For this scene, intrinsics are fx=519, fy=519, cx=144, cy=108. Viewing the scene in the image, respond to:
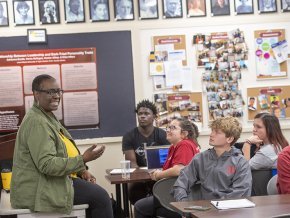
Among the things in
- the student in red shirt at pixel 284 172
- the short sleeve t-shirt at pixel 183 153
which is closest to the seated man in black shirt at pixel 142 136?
the short sleeve t-shirt at pixel 183 153

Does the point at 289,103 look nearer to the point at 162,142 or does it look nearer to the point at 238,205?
the point at 162,142

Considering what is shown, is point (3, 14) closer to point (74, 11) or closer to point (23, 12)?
point (23, 12)

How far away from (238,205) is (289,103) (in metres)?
3.43

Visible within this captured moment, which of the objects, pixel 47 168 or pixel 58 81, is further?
pixel 58 81

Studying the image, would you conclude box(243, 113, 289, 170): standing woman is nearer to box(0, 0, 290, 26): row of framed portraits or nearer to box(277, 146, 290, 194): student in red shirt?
box(277, 146, 290, 194): student in red shirt

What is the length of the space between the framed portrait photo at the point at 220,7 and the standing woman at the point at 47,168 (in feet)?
9.61

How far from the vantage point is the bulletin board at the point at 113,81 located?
A: 5742 millimetres

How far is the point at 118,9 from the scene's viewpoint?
18.9 feet

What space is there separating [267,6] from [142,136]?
2121 millimetres

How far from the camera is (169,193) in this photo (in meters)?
3.57

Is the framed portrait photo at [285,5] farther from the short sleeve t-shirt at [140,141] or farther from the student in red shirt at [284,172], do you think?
the student in red shirt at [284,172]

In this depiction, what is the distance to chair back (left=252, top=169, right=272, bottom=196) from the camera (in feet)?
12.2

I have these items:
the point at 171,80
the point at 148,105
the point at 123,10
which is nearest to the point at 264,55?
the point at 171,80

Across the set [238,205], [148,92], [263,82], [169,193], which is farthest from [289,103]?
[238,205]
